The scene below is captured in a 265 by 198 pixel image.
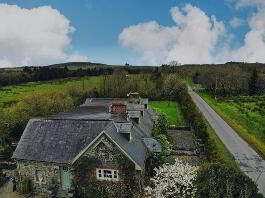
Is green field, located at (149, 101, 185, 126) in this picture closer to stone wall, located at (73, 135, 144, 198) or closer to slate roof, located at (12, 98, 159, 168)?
slate roof, located at (12, 98, 159, 168)

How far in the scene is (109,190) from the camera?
938 inches

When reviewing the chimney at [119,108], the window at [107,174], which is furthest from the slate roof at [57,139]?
the chimney at [119,108]

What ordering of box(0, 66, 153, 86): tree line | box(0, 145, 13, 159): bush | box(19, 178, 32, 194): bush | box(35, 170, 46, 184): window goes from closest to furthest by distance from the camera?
box(35, 170, 46, 184): window → box(19, 178, 32, 194): bush → box(0, 145, 13, 159): bush → box(0, 66, 153, 86): tree line

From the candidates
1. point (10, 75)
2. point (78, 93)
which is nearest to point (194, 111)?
point (78, 93)

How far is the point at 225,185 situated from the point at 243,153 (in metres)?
20.4

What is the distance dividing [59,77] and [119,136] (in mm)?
87249

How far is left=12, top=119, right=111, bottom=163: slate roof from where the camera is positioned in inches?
1027

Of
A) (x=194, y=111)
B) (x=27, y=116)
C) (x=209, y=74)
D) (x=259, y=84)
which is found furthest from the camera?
(x=209, y=74)

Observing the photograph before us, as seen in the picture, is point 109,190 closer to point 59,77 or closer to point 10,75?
point 10,75

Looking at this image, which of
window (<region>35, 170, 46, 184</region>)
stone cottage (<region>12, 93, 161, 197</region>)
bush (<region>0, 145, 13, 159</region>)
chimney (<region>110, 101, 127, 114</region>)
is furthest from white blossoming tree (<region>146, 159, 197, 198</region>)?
bush (<region>0, 145, 13, 159</region>)

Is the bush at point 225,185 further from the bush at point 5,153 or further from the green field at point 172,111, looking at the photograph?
the green field at point 172,111

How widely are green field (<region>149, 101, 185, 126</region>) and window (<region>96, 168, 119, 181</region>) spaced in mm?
35649

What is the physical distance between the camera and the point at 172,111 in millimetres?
71750

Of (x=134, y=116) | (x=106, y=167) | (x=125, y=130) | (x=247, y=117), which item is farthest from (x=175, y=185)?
(x=247, y=117)
